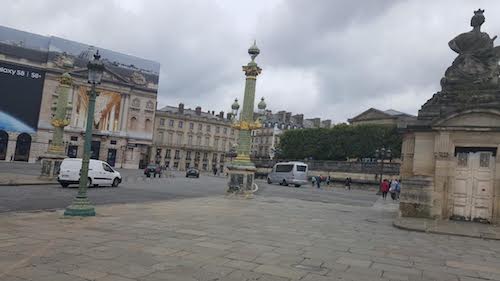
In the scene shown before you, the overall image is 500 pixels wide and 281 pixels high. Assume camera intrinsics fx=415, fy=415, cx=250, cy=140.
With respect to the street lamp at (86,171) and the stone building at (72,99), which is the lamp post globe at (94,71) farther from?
the stone building at (72,99)

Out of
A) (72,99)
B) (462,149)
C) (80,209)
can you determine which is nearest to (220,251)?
(80,209)

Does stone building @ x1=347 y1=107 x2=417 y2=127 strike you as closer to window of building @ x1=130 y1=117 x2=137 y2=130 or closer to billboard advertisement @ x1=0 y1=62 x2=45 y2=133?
window of building @ x1=130 y1=117 x2=137 y2=130

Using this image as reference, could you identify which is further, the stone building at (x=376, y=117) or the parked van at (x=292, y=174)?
the stone building at (x=376, y=117)

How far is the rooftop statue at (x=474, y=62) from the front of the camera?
44.3ft

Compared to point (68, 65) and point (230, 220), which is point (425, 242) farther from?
point (68, 65)

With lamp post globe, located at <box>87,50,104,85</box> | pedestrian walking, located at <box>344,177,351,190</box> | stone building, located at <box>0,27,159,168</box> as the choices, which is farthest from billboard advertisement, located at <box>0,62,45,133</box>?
lamp post globe, located at <box>87,50,104,85</box>

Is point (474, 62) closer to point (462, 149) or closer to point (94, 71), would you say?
point (462, 149)

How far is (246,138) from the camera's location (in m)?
20.7

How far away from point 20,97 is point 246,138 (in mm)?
59934

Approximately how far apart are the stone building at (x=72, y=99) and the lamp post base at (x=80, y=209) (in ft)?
194

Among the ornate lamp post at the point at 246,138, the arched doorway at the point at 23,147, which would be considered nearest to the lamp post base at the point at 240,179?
the ornate lamp post at the point at 246,138

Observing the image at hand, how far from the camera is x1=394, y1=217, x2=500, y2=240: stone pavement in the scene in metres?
10.7

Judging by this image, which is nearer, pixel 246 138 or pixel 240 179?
pixel 240 179

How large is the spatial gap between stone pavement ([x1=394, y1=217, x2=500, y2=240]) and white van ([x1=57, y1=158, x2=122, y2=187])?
15582mm
